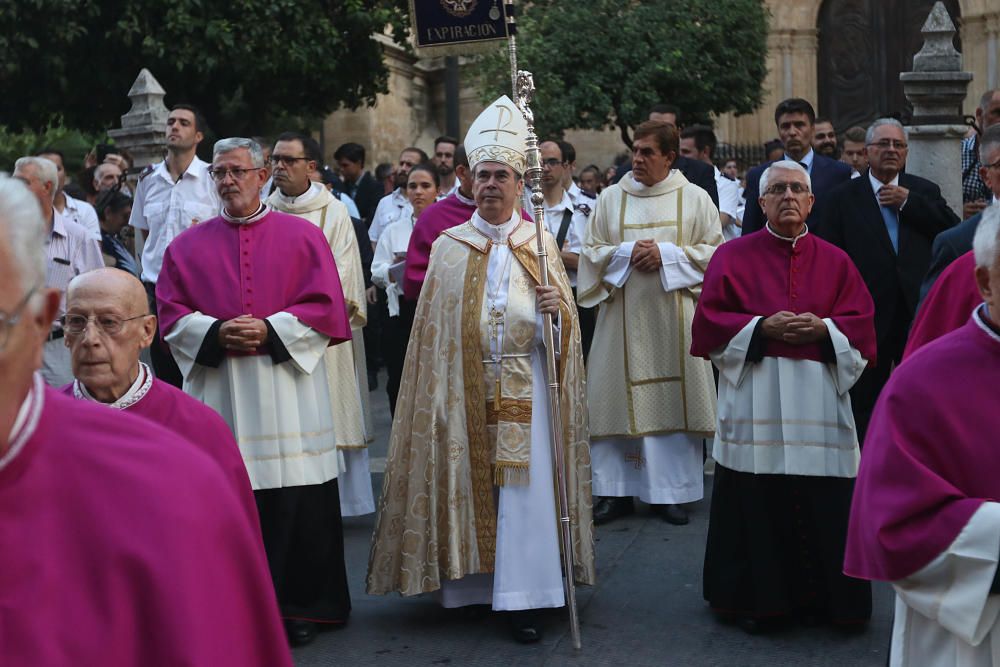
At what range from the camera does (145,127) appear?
1255 centimetres

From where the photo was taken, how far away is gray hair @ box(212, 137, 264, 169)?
5.84m

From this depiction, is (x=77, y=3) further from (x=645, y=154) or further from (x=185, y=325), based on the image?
(x=185, y=325)

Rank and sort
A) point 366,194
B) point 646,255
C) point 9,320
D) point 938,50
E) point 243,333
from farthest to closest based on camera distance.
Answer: point 366,194, point 938,50, point 646,255, point 243,333, point 9,320

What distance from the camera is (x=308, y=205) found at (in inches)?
303

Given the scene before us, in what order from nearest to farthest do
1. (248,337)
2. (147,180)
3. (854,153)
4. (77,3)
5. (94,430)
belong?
(94,430)
(248,337)
(147,180)
(854,153)
(77,3)

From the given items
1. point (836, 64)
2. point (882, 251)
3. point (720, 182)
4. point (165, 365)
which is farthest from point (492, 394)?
point (836, 64)

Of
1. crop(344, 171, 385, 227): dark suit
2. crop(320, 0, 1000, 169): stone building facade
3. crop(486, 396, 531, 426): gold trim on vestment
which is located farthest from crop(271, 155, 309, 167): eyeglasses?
crop(320, 0, 1000, 169): stone building facade

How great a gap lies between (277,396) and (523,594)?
1317 millimetres

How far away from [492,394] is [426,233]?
1.88 m

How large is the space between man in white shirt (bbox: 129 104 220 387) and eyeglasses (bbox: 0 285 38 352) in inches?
244

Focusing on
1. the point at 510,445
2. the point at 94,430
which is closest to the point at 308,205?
the point at 510,445

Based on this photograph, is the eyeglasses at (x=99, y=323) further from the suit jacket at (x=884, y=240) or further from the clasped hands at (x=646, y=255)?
the suit jacket at (x=884, y=240)

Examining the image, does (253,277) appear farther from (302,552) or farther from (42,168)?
(42,168)

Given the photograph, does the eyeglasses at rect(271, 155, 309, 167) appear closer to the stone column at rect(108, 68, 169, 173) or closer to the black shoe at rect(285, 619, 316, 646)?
the black shoe at rect(285, 619, 316, 646)
